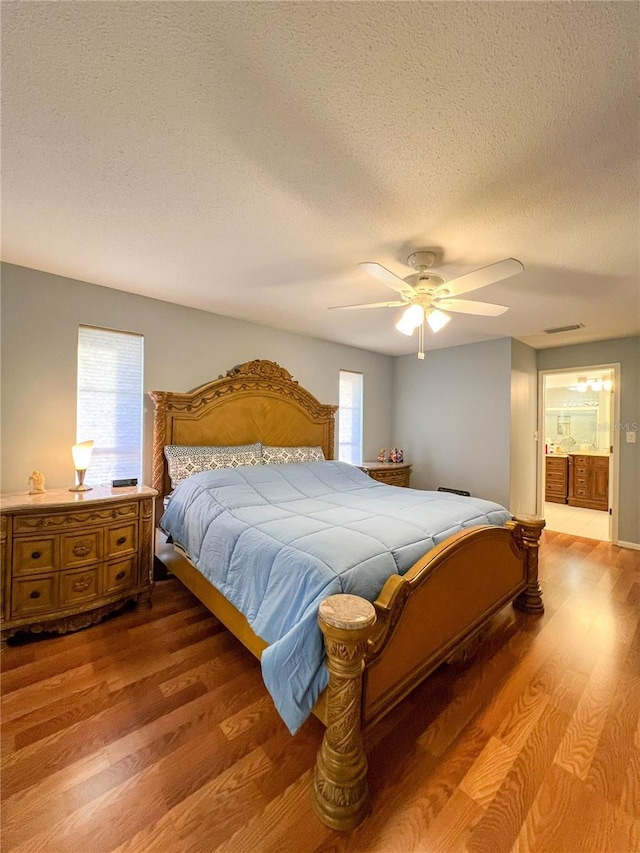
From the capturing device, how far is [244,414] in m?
3.51

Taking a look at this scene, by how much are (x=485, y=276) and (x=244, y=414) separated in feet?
7.94

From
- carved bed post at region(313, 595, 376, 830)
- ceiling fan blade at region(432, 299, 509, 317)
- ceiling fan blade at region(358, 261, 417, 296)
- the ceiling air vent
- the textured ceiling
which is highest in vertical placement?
the ceiling air vent

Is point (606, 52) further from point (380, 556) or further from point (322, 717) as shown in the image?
point (322, 717)

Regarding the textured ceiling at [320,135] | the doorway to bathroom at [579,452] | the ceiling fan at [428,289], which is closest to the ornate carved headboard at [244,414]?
the textured ceiling at [320,135]

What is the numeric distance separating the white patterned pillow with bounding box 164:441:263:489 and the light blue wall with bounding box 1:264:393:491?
29 centimetres

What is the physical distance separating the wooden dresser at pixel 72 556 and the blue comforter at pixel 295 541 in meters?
0.32

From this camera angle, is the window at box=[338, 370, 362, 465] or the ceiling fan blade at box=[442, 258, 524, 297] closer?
the ceiling fan blade at box=[442, 258, 524, 297]

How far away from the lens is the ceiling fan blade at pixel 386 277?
179cm

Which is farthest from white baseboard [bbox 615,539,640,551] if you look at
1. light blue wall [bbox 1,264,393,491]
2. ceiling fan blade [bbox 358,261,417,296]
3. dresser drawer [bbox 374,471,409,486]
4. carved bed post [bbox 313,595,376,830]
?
light blue wall [bbox 1,264,393,491]

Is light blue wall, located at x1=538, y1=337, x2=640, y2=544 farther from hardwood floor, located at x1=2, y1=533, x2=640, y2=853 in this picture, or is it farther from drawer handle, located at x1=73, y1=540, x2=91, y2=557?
drawer handle, located at x1=73, y1=540, x2=91, y2=557

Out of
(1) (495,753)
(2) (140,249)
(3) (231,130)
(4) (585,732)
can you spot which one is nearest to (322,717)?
(1) (495,753)

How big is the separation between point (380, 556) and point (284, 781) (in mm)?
887

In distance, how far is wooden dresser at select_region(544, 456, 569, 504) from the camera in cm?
596

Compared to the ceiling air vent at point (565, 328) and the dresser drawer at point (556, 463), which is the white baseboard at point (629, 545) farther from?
the ceiling air vent at point (565, 328)
